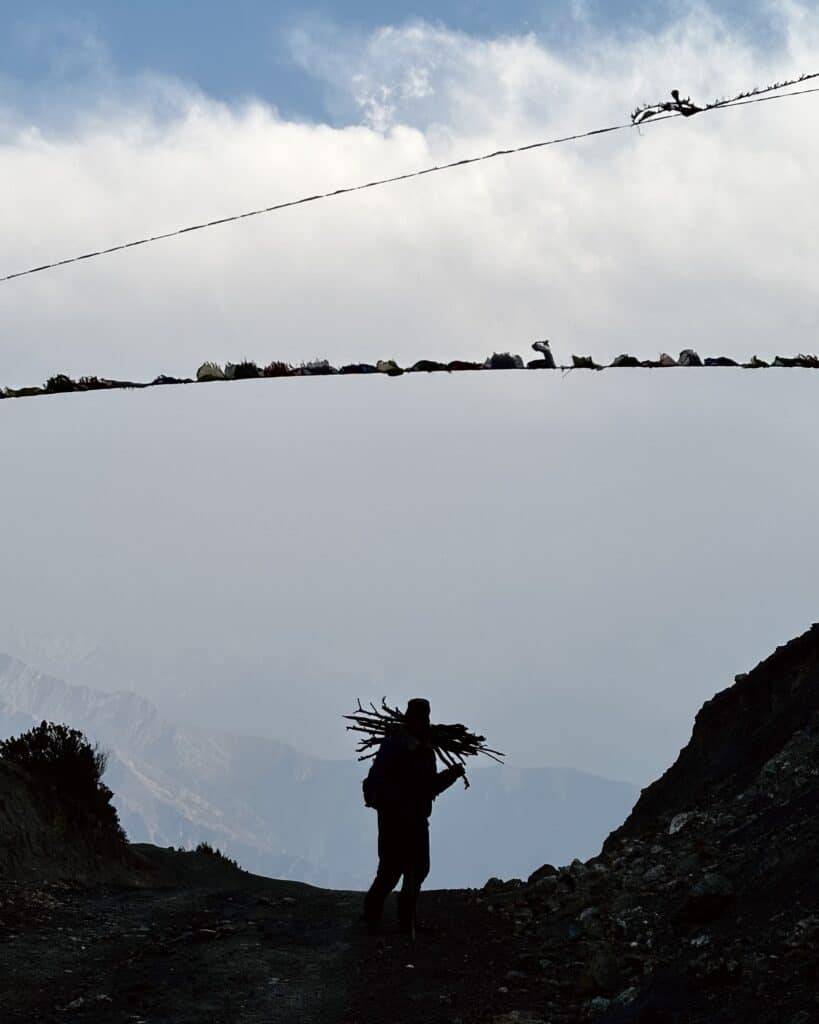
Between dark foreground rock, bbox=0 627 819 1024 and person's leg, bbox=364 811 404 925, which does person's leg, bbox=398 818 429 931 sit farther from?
dark foreground rock, bbox=0 627 819 1024

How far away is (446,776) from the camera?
11.5 m

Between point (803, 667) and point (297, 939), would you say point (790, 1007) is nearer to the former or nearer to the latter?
point (297, 939)

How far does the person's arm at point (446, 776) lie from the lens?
448 inches

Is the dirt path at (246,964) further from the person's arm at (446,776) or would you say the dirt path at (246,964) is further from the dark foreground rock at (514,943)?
the person's arm at (446,776)

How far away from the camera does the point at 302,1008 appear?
8586 mm

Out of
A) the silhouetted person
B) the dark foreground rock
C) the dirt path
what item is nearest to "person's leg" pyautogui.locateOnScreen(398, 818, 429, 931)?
the silhouetted person

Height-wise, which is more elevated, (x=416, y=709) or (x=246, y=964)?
(x=416, y=709)

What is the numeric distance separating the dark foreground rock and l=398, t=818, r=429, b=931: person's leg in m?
0.33

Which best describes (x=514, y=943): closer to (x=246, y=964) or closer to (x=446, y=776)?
Answer: (x=446, y=776)

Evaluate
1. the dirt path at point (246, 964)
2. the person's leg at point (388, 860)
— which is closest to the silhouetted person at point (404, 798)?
the person's leg at point (388, 860)

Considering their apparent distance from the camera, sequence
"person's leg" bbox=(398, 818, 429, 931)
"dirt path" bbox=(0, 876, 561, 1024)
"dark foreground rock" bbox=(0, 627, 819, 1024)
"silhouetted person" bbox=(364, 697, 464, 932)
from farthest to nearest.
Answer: "silhouetted person" bbox=(364, 697, 464, 932)
"person's leg" bbox=(398, 818, 429, 931)
"dirt path" bbox=(0, 876, 561, 1024)
"dark foreground rock" bbox=(0, 627, 819, 1024)

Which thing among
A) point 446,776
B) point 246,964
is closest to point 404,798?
point 446,776

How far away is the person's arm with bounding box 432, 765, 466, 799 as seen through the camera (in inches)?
448

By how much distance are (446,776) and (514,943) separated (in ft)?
5.34
